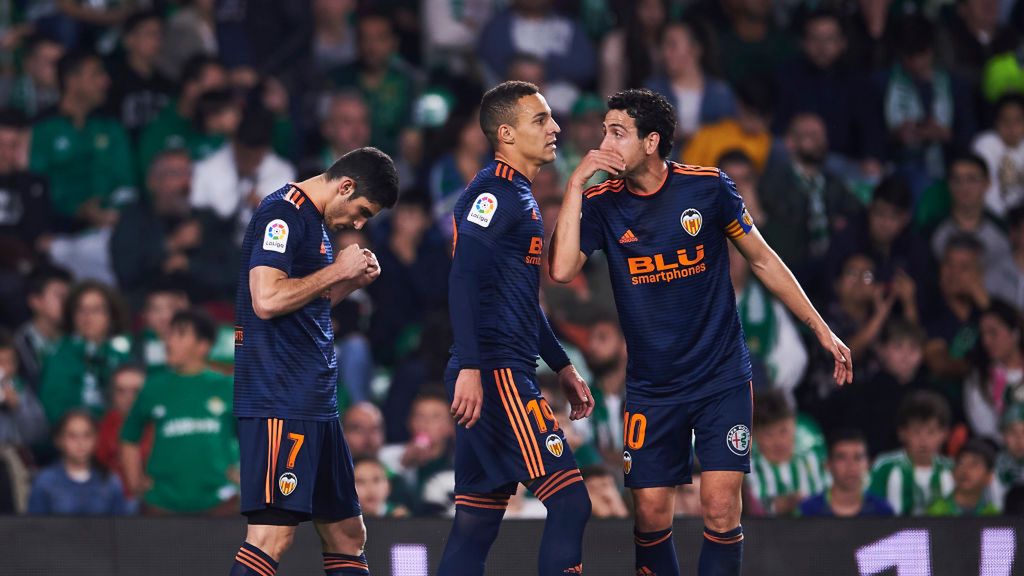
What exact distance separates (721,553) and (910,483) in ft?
10.5

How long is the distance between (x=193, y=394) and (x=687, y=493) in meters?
2.98

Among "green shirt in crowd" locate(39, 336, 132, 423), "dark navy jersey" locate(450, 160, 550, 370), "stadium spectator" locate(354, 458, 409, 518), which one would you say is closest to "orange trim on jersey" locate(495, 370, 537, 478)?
"dark navy jersey" locate(450, 160, 550, 370)

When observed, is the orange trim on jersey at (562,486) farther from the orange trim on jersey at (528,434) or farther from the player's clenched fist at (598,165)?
the player's clenched fist at (598,165)

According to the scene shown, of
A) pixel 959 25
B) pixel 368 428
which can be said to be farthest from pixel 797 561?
pixel 959 25

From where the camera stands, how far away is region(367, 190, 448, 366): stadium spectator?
414 inches

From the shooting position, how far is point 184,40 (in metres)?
12.5

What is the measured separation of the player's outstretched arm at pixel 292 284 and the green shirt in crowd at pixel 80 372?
441 cm

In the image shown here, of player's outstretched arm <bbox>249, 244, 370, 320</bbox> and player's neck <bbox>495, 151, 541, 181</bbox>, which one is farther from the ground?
player's neck <bbox>495, 151, 541, 181</bbox>

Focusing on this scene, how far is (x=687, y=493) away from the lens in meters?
9.05

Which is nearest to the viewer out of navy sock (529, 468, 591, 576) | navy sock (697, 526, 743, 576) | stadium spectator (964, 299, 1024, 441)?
navy sock (529, 468, 591, 576)

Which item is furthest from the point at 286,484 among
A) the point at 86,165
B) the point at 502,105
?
the point at 86,165

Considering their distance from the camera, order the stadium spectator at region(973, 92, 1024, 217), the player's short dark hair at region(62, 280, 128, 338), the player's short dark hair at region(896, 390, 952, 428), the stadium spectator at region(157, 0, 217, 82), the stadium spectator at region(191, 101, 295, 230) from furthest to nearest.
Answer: the stadium spectator at region(157, 0, 217, 82) → the stadium spectator at region(973, 92, 1024, 217) → the stadium spectator at region(191, 101, 295, 230) → the player's short dark hair at region(62, 280, 128, 338) → the player's short dark hair at region(896, 390, 952, 428)

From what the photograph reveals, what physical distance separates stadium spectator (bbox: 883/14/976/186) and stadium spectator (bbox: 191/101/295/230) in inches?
180

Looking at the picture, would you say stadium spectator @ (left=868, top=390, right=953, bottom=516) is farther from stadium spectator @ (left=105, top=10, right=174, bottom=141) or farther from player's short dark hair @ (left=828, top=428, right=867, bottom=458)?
stadium spectator @ (left=105, top=10, right=174, bottom=141)
